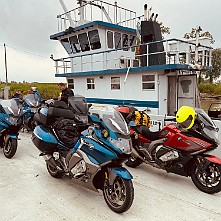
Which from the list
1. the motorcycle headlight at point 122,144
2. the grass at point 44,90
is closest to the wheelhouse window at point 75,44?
the grass at point 44,90

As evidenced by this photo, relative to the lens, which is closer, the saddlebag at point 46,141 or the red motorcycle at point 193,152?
the red motorcycle at point 193,152

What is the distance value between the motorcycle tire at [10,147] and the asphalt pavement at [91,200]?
635mm

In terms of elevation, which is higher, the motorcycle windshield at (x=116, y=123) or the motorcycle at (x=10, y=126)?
the motorcycle windshield at (x=116, y=123)

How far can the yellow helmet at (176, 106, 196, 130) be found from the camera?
11.8ft

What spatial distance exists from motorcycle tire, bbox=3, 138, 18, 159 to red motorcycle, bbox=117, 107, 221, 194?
109 inches

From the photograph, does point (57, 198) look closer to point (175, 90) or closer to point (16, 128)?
point (16, 128)

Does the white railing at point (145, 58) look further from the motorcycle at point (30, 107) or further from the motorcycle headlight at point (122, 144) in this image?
the motorcycle headlight at point (122, 144)

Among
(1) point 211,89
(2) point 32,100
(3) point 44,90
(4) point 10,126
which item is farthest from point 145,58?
(1) point 211,89

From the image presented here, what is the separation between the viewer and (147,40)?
30.8ft

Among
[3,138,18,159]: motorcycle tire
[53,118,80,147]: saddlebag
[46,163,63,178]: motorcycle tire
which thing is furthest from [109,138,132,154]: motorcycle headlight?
[3,138,18,159]: motorcycle tire

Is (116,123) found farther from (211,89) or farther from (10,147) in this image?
(211,89)

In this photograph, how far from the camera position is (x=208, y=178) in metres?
3.58

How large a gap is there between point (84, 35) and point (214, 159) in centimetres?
865

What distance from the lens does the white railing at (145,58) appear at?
796 centimetres
